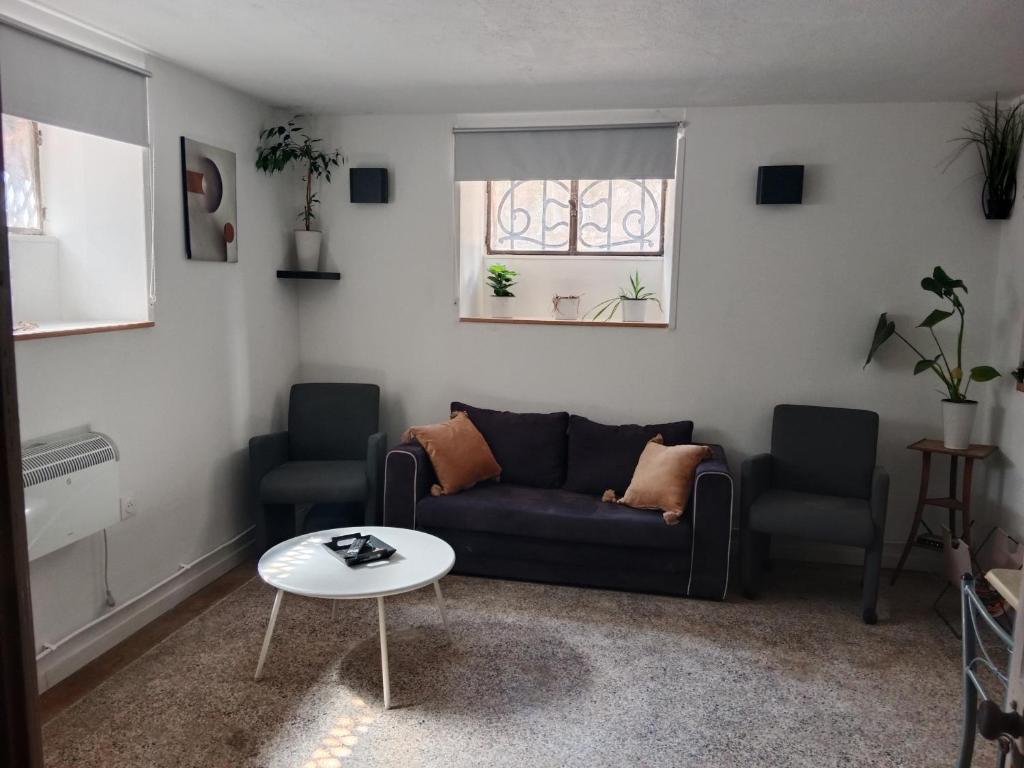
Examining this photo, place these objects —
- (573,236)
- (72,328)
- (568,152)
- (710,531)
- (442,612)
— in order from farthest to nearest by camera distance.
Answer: (573,236) < (568,152) < (710,531) < (442,612) < (72,328)

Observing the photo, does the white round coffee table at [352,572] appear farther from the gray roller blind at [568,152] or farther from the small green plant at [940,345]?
the small green plant at [940,345]

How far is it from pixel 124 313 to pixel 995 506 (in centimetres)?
419

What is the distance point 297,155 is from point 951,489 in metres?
3.83

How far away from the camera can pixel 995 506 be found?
3.80m

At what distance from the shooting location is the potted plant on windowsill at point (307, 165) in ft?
14.2

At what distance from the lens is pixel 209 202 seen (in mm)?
3756

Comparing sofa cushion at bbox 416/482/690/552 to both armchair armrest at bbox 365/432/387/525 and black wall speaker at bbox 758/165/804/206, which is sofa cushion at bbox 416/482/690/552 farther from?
black wall speaker at bbox 758/165/804/206

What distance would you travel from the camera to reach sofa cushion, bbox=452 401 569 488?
4168mm

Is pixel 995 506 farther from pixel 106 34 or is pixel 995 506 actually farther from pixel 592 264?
pixel 106 34

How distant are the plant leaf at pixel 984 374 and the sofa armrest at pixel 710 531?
1.26 m

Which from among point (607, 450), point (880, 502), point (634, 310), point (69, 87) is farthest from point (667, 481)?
point (69, 87)

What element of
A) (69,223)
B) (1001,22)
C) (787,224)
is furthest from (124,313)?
(1001,22)

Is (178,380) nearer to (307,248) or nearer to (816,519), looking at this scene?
(307,248)

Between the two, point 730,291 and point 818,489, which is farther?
point 730,291
